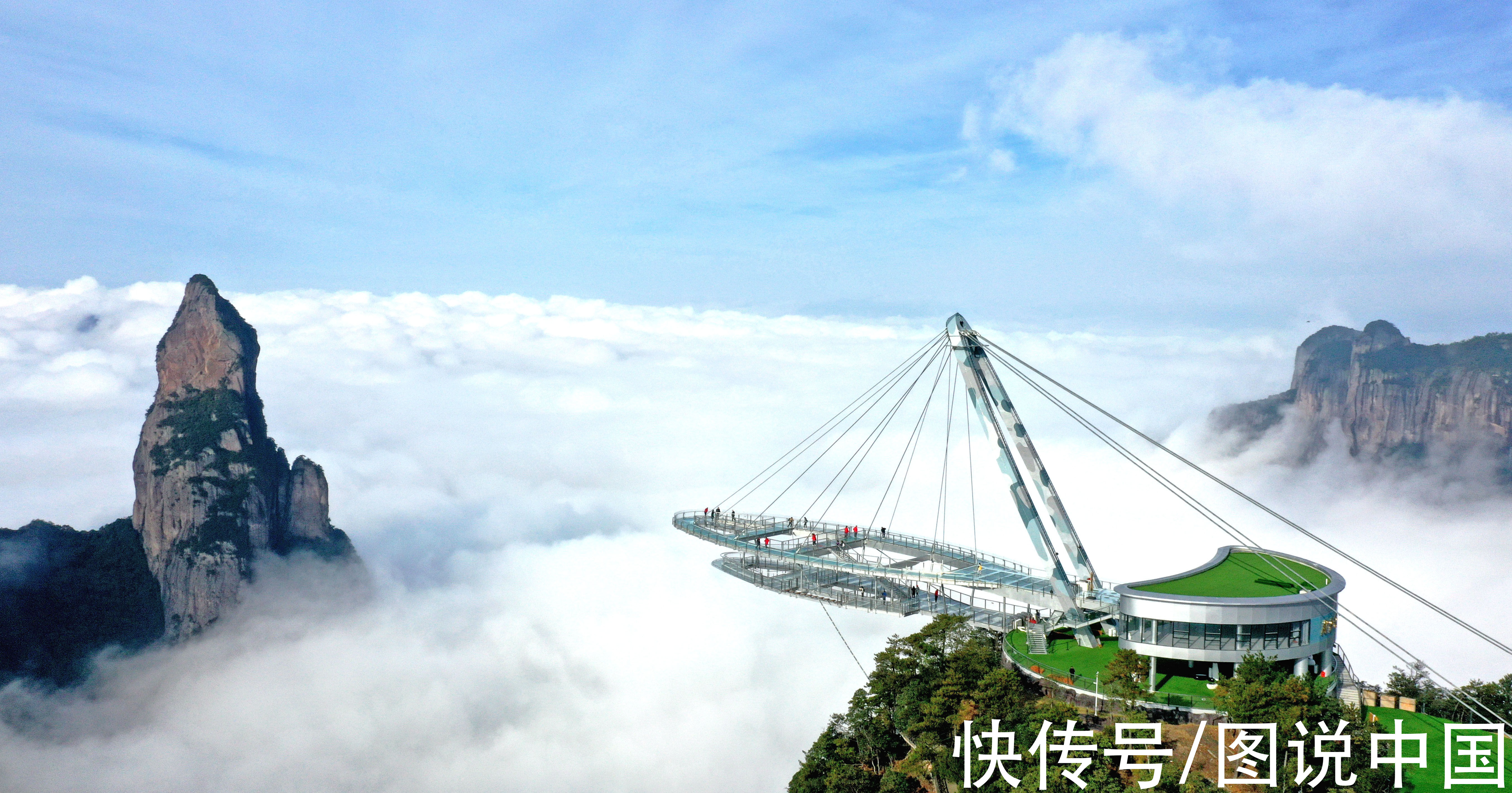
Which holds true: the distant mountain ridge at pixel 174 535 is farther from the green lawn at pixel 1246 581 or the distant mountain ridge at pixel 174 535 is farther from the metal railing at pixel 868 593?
the green lawn at pixel 1246 581

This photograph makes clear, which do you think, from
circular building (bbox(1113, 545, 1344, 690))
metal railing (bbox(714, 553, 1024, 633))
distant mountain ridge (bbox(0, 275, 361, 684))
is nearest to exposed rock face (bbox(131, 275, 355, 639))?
distant mountain ridge (bbox(0, 275, 361, 684))

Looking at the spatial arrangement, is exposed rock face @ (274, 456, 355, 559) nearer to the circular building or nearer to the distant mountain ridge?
the distant mountain ridge

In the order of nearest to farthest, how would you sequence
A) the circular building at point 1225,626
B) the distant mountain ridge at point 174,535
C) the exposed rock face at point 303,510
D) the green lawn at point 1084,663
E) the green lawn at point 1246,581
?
the green lawn at point 1084,663
the circular building at point 1225,626
the green lawn at point 1246,581
the distant mountain ridge at point 174,535
the exposed rock face at point 303,510

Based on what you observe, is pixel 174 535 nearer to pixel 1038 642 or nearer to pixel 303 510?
pixel 303 510

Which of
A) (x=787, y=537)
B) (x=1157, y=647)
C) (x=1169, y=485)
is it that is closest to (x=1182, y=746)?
(x=1157, y=647)

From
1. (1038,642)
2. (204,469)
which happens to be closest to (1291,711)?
(1038,642)

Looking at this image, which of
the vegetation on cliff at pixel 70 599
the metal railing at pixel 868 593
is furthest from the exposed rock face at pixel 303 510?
the metal railing at pixel 868 593
